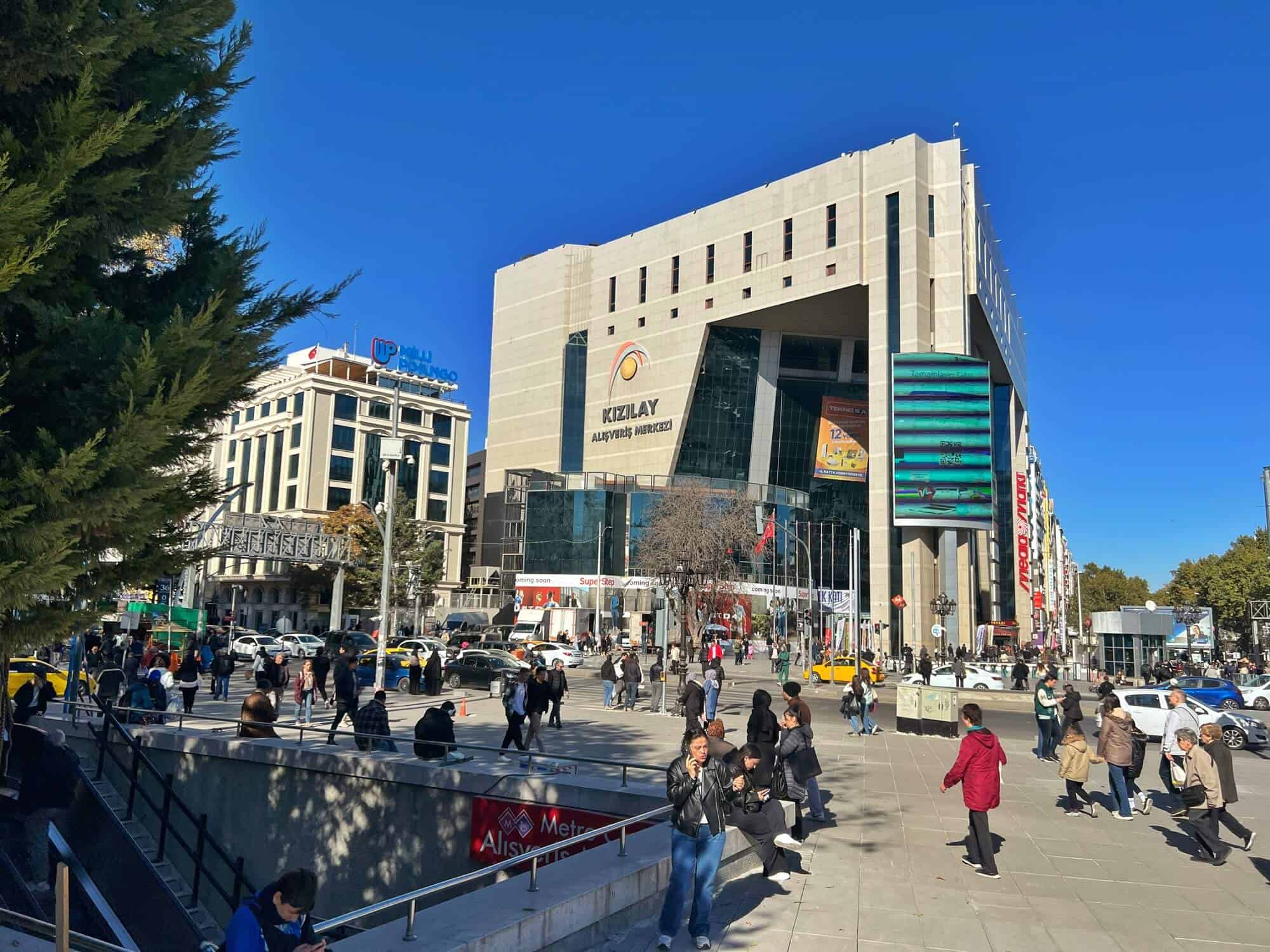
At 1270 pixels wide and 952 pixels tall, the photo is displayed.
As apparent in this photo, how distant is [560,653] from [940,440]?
31.4 metres

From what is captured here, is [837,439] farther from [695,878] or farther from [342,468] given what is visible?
[695,878]

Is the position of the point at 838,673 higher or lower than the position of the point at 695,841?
lower

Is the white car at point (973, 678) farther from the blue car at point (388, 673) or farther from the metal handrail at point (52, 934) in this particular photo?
Answer: the metal handrail at point (52, 934)

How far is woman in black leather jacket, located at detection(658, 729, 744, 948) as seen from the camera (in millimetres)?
6918

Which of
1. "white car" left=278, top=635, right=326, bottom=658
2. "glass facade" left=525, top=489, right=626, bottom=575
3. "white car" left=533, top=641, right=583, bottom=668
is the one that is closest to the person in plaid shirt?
"white car" left=533, top=641, right=583, bottom=668

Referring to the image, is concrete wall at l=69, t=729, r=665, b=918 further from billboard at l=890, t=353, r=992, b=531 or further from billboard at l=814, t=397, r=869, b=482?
billboard at l=814, t=397, r=869, b=482

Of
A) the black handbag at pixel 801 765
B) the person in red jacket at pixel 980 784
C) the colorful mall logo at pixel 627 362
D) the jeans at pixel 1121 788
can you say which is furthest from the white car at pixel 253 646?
the colorful mall logo at pixel 627 362

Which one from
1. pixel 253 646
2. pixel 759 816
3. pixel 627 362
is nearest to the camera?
pixel 759 816

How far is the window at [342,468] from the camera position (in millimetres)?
Answer: 81500

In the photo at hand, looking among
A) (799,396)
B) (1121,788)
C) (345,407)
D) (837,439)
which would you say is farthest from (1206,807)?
(345,407)

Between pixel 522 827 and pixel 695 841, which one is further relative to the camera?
pixel 522 827

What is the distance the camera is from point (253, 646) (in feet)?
147

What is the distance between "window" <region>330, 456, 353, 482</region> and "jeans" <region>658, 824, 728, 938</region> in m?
79.2

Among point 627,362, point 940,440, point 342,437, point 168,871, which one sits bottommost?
point 168,871
